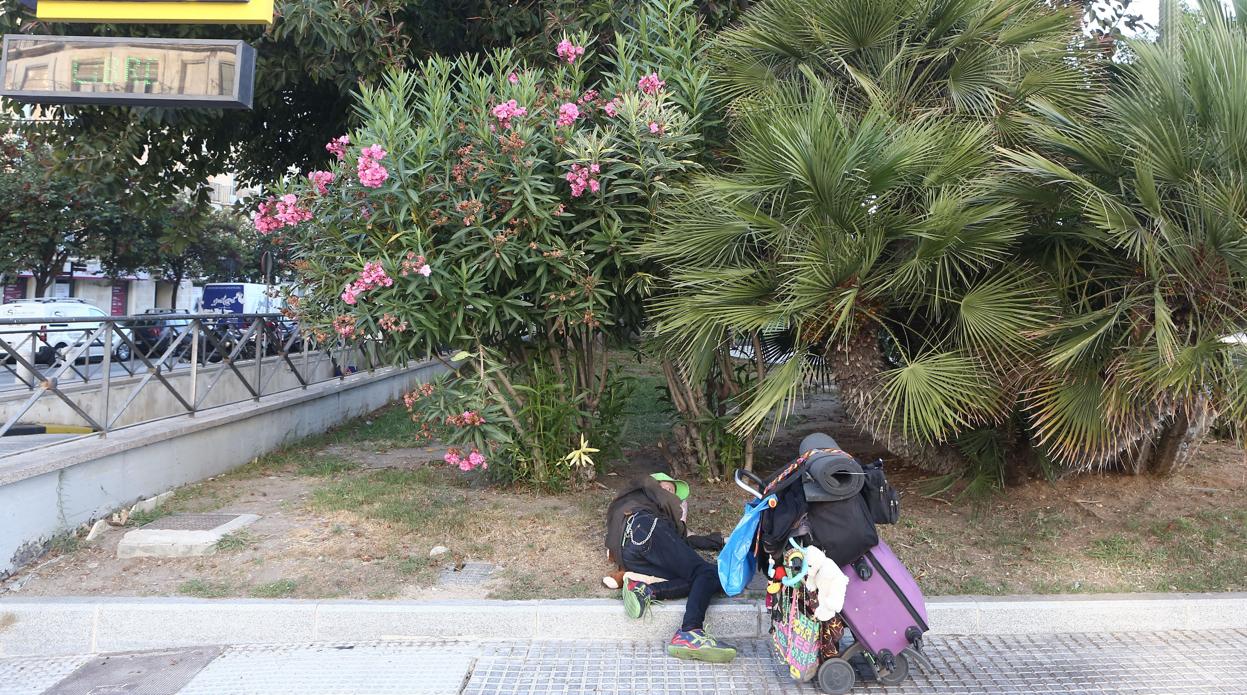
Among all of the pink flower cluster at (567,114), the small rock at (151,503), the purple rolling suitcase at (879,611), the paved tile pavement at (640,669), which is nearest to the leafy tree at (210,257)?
the small rock at (151,503)

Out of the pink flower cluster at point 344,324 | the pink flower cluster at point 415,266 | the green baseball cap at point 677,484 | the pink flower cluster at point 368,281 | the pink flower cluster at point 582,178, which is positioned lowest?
the green baseball cap at point 677,484

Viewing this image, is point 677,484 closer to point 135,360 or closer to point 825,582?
point 825,582

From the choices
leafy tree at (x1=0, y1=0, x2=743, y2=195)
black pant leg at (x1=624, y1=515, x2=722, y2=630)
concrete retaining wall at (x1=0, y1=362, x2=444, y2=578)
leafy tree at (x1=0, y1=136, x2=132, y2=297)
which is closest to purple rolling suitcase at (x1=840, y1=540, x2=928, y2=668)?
black pant leg at (x1=624, y1=515, x2=722, y2=630)

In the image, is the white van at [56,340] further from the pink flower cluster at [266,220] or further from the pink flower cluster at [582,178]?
the pink flower cluster at [582,178]

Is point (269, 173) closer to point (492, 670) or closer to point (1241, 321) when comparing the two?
point (492, 670)

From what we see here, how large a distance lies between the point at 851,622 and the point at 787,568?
37 centimetres

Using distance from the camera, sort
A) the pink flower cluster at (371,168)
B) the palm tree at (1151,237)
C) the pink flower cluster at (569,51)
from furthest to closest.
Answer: the pink flower cluster at (569,51), the pink flower cluster at (371,168), the palm tree at (1151,237)

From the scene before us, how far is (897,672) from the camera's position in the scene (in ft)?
13.1

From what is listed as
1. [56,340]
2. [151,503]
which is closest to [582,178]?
[151,503]

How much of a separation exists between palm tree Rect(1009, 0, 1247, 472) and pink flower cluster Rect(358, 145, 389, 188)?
12.7ft

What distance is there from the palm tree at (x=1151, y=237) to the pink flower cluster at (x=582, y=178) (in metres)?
2.56

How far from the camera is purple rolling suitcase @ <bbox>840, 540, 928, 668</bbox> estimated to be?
155 inches

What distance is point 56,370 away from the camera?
639 cm

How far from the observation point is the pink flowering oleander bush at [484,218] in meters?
5.71
